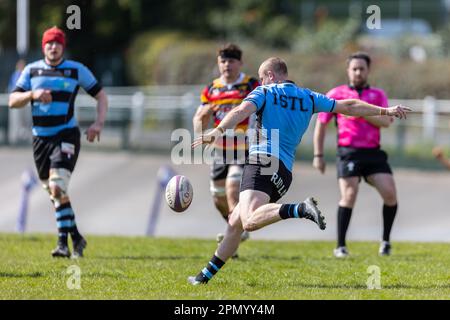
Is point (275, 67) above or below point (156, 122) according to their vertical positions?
above

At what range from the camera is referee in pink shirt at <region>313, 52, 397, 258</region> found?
1171 cm

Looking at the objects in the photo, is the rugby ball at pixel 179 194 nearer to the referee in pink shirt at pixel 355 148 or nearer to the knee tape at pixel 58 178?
the knee tape at pixel 58 178

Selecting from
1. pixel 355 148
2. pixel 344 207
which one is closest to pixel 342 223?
pixel 344 207

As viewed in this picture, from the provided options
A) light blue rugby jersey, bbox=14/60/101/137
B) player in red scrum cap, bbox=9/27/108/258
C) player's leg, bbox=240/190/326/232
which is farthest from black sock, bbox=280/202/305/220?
light blue rugby jersey, bbox=14/60/101/137

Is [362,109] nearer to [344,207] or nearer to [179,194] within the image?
[179,194]

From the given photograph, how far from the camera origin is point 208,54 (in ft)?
104

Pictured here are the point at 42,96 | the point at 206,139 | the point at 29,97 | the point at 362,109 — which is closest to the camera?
the point at 206,139

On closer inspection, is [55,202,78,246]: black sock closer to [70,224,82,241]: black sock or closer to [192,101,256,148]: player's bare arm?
[70,224,82,241]: black sock

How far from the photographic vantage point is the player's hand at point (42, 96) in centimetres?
1105

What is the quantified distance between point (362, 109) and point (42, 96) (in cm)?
363

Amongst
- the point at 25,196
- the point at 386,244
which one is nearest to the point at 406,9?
the point at 25,196

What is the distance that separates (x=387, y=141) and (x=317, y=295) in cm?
1235

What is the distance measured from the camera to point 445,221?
61.2 ft
